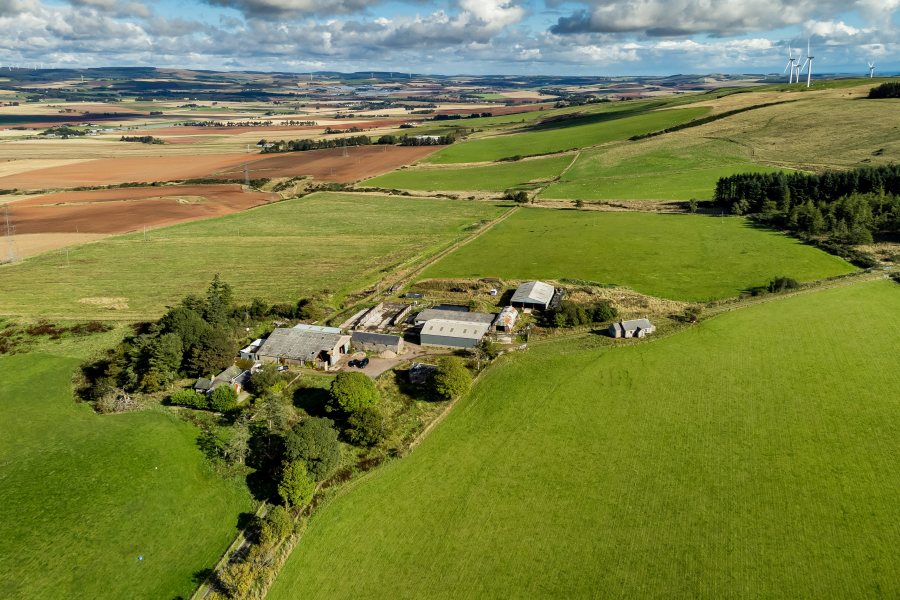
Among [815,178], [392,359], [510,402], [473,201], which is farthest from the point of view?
[473,201]

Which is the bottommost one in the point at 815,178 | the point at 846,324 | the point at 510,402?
the point at 510,402

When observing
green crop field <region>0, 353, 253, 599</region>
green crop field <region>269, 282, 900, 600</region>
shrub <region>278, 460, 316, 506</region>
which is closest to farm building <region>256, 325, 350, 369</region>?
green crop field <region>0, 353, 253, 599</region>

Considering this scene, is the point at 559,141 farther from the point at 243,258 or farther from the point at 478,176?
the point at 243,258

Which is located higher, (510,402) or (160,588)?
(510,402)

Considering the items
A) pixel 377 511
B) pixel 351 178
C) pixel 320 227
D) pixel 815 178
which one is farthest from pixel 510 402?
pixel 351 178

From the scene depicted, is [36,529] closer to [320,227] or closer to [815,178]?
[320,227]

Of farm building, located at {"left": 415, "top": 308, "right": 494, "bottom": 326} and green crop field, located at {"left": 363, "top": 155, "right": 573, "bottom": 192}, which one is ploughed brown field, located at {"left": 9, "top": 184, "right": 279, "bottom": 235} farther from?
farm building, located at {"left": 415, "top": 308, "right": 494, "bottom": 326}

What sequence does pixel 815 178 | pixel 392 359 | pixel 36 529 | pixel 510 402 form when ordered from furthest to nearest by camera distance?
pixel 815 178, pixel 392 359, pixel 510 402, pixel 36 529
